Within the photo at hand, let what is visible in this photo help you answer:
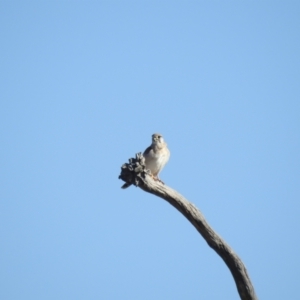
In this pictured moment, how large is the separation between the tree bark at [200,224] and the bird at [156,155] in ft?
9.46

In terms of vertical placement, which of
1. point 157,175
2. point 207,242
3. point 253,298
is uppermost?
point 157,175

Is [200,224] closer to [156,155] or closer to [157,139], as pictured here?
[156,155]

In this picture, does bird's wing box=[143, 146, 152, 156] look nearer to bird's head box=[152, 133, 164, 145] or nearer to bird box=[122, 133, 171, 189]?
bird box=[122, 133, 171, 189]

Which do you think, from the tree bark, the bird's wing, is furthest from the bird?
the tree bark

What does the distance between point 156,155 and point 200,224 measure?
10.5ft

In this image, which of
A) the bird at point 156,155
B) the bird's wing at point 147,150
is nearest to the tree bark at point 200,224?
the bird at point 156,155

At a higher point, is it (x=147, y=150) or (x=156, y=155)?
(x=147, y=150)

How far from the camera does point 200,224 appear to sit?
8.92m

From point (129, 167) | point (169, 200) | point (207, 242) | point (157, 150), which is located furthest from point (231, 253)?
point (157, 150)

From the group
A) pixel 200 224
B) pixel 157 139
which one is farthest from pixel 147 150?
pixel 200 224

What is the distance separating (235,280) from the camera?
353 inches

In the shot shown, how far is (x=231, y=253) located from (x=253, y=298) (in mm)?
624

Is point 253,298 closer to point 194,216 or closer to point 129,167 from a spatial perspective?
point 194,216

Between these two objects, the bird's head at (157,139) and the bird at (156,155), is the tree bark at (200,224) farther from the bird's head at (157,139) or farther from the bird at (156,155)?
the bird's head at (157,139)
